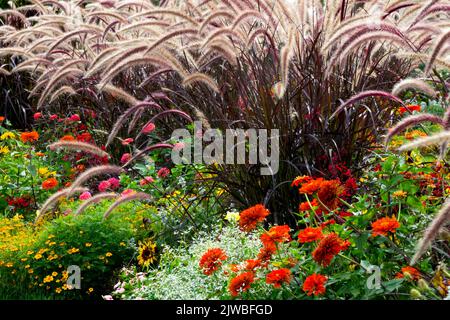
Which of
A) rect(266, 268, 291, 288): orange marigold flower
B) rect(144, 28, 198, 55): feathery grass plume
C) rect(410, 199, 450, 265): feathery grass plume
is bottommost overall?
rect(266, 268, 291, 288): orange marigold flower

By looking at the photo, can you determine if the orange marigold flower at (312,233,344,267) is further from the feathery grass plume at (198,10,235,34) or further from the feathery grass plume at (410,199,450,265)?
the feathery grass plume at (198,10,235,34)

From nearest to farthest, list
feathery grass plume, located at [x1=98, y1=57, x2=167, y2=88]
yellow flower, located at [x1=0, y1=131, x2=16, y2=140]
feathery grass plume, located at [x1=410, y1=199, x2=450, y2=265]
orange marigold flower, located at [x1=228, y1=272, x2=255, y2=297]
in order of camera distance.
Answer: feathery grass plume, located at [x1=410, y1=199, x2=450, y2=265]
orange marigold flower, located at [x1=228, y1=272, x2=255, y2=297]
feathery grass plume, located at [x1=98, y1=57, x2=167, y2=88]
yellow flower, located at [x1=0, y1=131, x2=16, y2=140]

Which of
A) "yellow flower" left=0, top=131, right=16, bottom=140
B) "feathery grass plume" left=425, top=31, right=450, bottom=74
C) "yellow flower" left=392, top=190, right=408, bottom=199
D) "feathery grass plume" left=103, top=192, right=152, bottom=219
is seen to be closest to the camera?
"feathery grass plume" left=425, top=31, right=450, bottom=74

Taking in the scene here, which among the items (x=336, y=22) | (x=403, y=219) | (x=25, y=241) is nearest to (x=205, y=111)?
(x=336, y=22)

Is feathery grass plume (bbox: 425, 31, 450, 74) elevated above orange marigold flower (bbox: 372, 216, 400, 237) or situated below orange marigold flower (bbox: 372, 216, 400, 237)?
above

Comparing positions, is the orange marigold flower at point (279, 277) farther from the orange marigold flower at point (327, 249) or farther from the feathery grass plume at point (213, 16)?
the feathery grass plume at point (213, 16)

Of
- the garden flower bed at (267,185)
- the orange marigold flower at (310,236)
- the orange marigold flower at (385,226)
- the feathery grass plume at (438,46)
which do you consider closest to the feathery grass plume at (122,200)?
the garden flower bed at (267,185)

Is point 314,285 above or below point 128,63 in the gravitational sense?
below

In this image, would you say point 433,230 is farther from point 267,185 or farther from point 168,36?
point 168,36

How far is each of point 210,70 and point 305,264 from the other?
8.72ft

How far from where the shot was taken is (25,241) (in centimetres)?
389

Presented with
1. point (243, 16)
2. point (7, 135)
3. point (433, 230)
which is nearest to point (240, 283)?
point (433, 230)

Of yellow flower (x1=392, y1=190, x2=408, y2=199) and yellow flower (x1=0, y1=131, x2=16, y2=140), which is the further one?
yellow flower (x1=0, y1=131, x2=16, y2=140)

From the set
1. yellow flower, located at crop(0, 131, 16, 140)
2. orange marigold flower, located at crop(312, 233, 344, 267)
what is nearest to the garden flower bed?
orange marigold flower, located at crop(312, 233, 344, 267)
